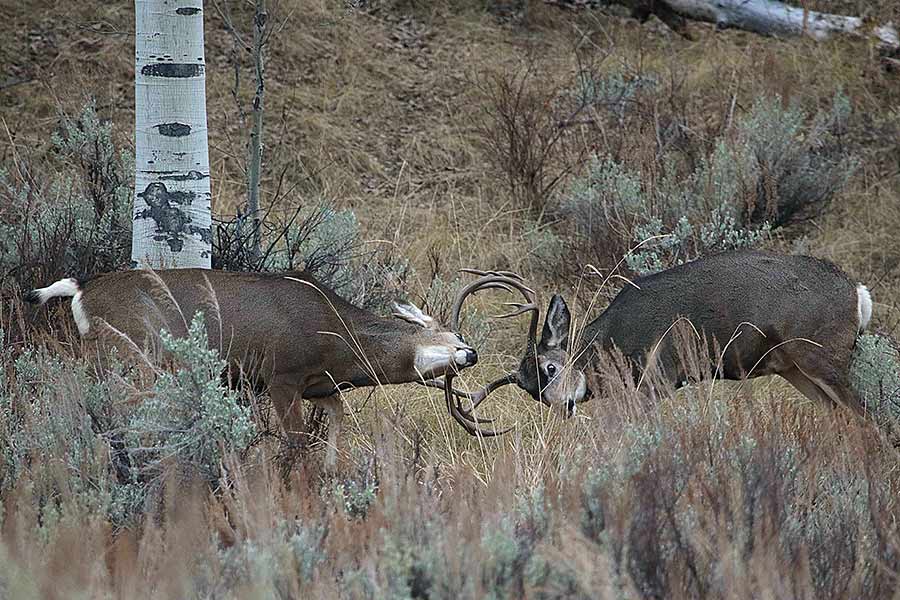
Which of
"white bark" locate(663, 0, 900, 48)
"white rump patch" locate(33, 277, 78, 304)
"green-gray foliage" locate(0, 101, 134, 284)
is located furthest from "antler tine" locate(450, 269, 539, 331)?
"white bark" locate(663, 0, 900, 48)

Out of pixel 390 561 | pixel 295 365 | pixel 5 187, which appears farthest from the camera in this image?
pixel 5 187

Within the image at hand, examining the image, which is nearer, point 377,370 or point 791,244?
point 377,370

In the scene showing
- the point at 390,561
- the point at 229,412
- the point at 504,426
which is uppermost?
the point at 390,561

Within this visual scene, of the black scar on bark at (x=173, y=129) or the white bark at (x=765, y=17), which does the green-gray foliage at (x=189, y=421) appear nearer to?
the black scar on bark at (x=173, y=129)

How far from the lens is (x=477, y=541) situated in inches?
134

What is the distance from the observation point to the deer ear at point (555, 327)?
6.51 metres

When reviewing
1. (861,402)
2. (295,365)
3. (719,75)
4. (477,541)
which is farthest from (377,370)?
(719,75)

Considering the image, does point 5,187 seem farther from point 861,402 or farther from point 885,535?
point 885,535

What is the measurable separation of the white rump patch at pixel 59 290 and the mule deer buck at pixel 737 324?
6.33ft

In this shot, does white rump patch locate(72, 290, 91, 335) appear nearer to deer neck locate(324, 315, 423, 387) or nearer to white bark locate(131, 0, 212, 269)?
white bark locate(131, 0, 212, 269)

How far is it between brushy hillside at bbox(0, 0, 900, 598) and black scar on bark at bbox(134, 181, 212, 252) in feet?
2.02

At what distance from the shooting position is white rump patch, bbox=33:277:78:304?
5.85 metres

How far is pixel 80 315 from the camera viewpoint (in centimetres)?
582

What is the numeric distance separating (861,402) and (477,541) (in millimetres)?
3530
